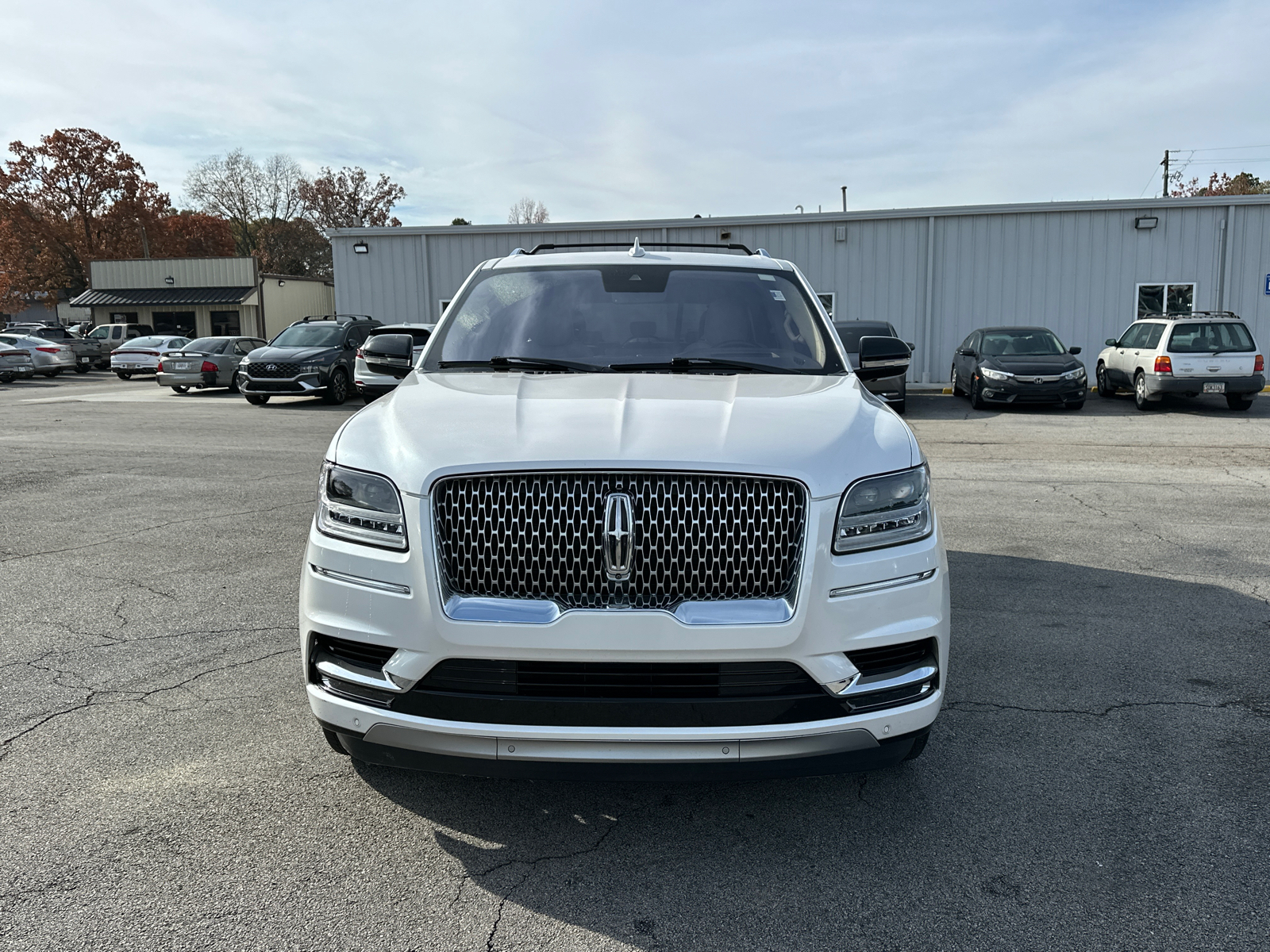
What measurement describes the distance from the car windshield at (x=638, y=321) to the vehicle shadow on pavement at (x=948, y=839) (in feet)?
5.37

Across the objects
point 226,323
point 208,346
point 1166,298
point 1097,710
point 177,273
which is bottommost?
point 1097,710

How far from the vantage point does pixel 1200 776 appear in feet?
11.1

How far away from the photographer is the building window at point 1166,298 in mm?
23703

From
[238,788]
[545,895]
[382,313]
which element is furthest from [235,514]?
[382,313]

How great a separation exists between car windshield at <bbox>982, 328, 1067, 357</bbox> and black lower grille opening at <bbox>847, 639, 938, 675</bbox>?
16.8 metres

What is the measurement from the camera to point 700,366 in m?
3.90

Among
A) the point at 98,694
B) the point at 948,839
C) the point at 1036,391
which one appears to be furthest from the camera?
the point at 1036,391

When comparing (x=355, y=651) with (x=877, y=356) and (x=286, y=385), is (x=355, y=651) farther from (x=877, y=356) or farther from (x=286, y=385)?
(x=286, y=385)

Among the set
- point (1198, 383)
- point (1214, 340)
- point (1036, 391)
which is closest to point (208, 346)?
point (1036, 391)

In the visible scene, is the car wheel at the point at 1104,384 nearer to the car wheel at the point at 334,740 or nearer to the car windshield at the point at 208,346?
the car wheel at the point at 334,740

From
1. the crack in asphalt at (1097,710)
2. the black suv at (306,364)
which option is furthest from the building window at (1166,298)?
the crack in asphalt at (1097,710)

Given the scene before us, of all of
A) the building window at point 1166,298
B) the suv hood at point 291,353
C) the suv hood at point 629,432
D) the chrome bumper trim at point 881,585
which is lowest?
the chrome bumper trim at point 881,585

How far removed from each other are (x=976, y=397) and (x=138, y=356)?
987 inches

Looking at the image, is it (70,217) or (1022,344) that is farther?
(70,217)
